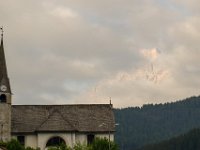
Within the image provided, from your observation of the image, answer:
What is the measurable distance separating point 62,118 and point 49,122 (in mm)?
2794

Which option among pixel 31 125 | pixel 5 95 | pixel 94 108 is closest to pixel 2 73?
pixel 5 95

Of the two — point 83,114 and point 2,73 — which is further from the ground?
point 2,73

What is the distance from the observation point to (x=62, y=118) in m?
117

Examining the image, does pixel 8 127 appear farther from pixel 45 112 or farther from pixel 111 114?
pixel 111 114

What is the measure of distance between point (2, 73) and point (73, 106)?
17.1m

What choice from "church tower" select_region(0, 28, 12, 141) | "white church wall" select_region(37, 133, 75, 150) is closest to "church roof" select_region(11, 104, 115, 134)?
"white church wall" select_region(37, 133, 75, 150)

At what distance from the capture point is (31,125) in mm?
116812

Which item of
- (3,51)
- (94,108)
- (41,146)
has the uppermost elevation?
(3,51)

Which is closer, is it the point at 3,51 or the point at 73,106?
the point at 3,51

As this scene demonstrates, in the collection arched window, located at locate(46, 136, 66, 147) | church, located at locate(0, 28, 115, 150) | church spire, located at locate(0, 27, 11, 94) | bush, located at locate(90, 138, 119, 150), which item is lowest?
bush, located at locate(90, 138, 119, 150)

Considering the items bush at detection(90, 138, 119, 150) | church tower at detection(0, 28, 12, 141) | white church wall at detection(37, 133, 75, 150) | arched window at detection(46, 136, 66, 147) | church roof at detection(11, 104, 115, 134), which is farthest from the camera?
church roof at detection(11, 104, 115, 134)

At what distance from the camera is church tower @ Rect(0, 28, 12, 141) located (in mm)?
111375

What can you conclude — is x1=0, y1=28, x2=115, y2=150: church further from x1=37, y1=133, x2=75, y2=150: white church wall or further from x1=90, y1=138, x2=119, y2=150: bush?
x1=90, y1=138, x2=119, y2=150: bush

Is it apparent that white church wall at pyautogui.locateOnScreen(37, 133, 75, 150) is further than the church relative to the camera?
Yes
